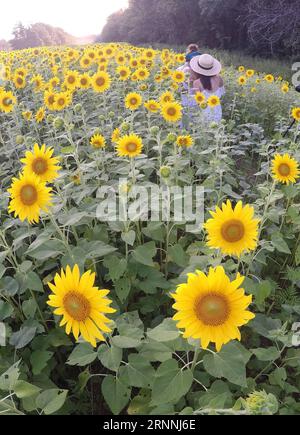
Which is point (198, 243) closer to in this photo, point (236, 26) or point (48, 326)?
point (48, 326)

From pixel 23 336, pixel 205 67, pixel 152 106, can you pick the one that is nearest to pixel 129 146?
pixel 152 106

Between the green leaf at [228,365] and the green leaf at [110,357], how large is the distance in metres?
0.36

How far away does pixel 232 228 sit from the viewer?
169 cm

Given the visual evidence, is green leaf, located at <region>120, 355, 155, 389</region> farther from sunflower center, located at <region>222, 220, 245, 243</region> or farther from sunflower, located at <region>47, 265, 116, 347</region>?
sunflower center, located at <region>222, 220, 245, 243</region>

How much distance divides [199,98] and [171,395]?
3657 mm

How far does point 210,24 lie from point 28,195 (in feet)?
85.2

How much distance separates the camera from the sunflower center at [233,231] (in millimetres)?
1686

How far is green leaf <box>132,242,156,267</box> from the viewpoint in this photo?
2182mm

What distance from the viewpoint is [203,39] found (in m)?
25.2

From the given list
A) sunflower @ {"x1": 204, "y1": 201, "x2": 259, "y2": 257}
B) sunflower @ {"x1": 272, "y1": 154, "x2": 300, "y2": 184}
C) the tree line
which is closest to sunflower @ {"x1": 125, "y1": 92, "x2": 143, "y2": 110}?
sunflower @ {"x1": 272, "y1": 154, "x2": 300, "y2": 184}

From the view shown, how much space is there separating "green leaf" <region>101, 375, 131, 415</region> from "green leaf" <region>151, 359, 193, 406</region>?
0.84ft

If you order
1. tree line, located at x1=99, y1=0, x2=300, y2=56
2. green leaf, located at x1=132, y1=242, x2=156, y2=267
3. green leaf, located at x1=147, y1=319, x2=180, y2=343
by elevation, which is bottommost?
green leaf, located at x1=147, y1=319, x2=180, y2=343

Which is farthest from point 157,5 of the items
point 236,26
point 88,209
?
point 88,209

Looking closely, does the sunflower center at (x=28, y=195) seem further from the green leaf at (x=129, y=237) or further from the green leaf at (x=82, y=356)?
the green leaf at (x=82, y=356)
